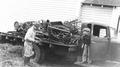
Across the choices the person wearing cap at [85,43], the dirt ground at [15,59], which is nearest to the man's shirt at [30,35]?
the dirt ground at [15,59]

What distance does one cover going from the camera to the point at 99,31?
33.3 ft

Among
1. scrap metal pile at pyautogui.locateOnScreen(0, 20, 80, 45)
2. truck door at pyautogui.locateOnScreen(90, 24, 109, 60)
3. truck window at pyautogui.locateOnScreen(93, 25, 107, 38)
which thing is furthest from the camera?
truck window at pyautogui.locateOnScreen(93, 25, 107, 38)

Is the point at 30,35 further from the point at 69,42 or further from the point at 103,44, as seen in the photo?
the point at 103,44

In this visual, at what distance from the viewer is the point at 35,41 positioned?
923 centimetres

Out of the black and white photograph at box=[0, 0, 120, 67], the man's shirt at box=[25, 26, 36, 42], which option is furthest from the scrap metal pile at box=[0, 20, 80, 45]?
the man's shirt at box=[25, 26, 36, 42]

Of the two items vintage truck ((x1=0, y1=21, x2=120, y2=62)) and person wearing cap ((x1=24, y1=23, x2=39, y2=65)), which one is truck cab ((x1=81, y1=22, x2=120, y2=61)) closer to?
vintage truck ((x1=0, y1=21, x2=120, y2=62))

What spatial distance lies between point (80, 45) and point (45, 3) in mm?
6642

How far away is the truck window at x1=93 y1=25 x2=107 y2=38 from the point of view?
33.1ft

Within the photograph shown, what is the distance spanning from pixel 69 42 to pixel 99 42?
1291 millimetres

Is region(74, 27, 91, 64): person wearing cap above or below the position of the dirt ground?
above

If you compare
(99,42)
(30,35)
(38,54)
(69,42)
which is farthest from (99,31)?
(30,35)

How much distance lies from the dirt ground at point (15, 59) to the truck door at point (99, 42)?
3.51 ft

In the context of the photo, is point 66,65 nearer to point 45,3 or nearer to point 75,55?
point 75,55

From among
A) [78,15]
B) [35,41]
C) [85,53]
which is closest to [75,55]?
[85,53]
